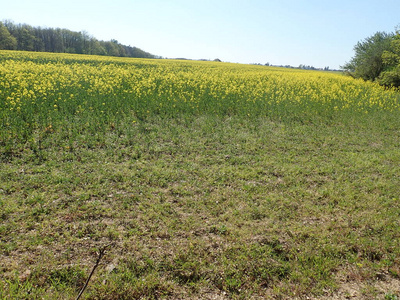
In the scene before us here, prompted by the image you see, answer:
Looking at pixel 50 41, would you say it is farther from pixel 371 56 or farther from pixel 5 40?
pixel 371 56

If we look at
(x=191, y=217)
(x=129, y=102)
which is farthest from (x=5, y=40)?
(x=191, y=217)

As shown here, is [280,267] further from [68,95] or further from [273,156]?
[68,95]

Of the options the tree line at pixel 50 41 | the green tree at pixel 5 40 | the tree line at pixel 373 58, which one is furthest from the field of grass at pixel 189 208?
the tree line at pixel 50 41

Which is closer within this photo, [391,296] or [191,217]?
[391,296]

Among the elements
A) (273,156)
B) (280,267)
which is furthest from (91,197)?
(273,156)

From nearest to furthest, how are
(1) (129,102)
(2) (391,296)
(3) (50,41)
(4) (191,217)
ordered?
(2) (391,296) → (4) (191,217) → (1) (129,102) → (3) (50,41)

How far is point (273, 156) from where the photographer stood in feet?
24.6

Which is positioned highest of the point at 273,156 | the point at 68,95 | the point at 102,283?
the point at 68,95

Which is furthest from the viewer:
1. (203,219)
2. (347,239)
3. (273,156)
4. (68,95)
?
(68,95)

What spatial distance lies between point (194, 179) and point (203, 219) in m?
1.52

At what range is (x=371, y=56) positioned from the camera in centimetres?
2859

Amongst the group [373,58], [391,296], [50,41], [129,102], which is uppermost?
[50,41]

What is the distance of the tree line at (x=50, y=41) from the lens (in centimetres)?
6279

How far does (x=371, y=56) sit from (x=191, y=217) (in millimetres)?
31917
